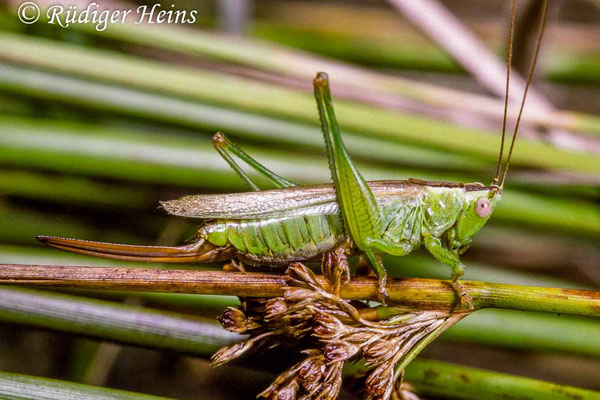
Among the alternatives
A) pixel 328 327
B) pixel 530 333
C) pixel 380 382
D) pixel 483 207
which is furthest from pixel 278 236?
pixel 530 333

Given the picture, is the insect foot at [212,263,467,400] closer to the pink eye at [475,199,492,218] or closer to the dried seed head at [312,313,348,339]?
the dried seed head at [312,313,348,339]

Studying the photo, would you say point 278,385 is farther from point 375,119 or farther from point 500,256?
point 500,256

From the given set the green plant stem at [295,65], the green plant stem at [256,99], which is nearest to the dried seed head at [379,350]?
the green plant stem at [256,99]

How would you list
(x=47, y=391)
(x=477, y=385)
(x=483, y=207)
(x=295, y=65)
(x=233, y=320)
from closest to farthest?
1. (x=47, y=391)
2. (x=233, y=320)
3. (x=477, y=385)
4. (x=483, y=207)
5. (x=295, y=65)

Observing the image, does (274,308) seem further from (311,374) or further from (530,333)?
(530,333)

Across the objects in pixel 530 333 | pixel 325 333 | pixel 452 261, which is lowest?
pixel 530 333

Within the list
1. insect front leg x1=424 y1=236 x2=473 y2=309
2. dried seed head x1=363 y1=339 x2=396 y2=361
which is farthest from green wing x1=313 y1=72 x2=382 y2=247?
dried seed head x1=363 y1=339 x2=396 y2=361

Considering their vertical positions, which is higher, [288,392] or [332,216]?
[332,216]
